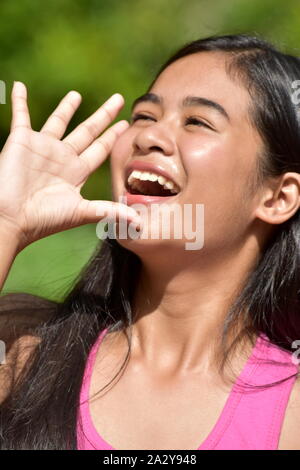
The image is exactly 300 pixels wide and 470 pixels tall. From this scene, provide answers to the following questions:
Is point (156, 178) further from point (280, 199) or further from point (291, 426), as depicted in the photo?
point (291, 426)

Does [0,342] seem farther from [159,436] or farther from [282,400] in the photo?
[282,400]

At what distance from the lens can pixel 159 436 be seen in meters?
1.71

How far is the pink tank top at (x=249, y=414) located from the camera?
1.67 meters

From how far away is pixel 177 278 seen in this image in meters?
1.88

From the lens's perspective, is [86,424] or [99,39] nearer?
[86,424]

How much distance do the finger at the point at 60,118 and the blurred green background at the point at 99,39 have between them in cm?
205

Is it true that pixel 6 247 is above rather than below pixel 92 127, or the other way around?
below

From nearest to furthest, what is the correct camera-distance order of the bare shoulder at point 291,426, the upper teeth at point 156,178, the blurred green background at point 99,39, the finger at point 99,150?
the bare shoulder at point 291,426 → the upper teeth at point 156,178 → the finger at point 99,150 → the blurred green background at point 99,39

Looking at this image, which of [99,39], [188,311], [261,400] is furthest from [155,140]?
[99,39]

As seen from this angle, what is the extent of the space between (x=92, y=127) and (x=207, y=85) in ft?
1.01

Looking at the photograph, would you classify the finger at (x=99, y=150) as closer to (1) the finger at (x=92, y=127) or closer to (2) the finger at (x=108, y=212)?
(1) the finger at (x=92, y=127)

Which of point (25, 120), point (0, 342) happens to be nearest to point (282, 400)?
point (0, 342)

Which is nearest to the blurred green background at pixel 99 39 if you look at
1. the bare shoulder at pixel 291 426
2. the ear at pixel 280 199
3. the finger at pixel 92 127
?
the finger at pixel 92 127

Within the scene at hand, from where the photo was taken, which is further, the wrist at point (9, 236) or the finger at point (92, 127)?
the finger at point (92, 127)
